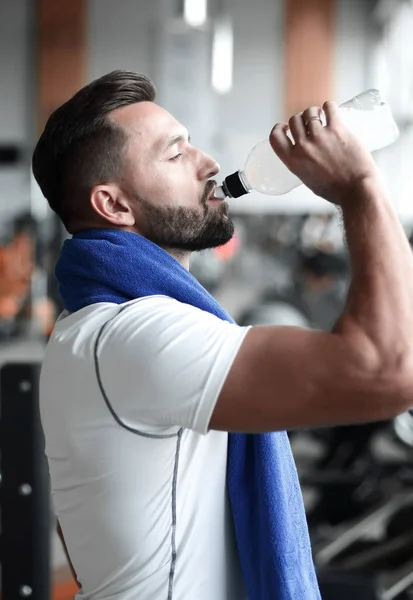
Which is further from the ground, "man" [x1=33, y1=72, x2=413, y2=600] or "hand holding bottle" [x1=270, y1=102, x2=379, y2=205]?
"hand holding bottle" [x1=270, y1=102, x2=379, y2=205]

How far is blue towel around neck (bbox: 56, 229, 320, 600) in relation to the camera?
894 millimetres

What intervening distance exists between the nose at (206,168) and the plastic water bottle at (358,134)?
114 mm

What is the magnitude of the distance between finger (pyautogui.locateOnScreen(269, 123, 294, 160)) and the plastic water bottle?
0.23 metres

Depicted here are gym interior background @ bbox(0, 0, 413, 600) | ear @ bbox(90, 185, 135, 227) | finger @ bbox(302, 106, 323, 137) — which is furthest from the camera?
gym interior background @ bbox(0, 0, 413, 600)

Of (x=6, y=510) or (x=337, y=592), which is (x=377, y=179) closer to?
(x=6, y=510)

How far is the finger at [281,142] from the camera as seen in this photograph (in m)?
0.86

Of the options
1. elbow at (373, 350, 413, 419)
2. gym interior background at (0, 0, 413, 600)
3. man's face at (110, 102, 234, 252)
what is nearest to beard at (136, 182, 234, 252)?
man's face at (110, 102, 234, 252)

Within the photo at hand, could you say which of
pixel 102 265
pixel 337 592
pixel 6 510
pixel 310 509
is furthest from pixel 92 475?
pixel 310 509

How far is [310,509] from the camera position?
9.10ft

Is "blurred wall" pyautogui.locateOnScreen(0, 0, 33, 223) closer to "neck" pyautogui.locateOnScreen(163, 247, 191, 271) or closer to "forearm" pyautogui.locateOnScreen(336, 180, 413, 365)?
"neck" pyautogui.locateOnScreen(163, 247, 191, 271)

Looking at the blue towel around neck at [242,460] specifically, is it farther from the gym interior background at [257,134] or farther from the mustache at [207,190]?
the gym interior background at [257,134]

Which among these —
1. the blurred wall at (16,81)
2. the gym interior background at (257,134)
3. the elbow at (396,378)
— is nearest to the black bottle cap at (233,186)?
the elbow at (396,378)

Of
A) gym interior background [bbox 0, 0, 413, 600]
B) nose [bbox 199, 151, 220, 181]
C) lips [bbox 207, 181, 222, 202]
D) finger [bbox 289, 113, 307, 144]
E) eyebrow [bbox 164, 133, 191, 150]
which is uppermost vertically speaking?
finger [bbox 289, 113, 307, 144]

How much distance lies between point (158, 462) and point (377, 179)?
0.36 meters
